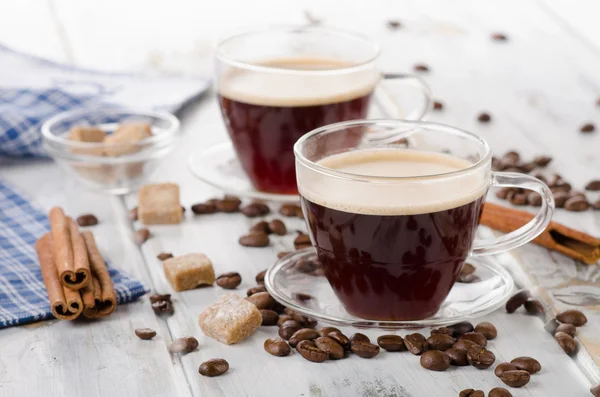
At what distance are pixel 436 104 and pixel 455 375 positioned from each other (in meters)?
1.39

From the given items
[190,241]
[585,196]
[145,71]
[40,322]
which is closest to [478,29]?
[145,71]

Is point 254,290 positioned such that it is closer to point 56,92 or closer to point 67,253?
point 67,253

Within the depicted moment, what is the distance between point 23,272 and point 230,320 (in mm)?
502

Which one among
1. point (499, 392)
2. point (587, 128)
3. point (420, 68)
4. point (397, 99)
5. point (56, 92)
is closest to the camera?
point (499, 392)

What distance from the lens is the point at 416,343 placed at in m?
1.54

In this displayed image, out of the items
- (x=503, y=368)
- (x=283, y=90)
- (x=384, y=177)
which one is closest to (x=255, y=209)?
(x=283, y=90)

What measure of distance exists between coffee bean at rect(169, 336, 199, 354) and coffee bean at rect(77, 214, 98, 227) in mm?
604

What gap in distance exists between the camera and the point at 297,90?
2.07 m

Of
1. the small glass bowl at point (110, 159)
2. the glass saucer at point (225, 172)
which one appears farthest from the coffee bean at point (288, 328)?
the small glass bowl at point (110, 159)

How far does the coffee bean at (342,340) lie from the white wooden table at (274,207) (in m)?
0.02

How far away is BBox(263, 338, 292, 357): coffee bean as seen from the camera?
60.6 inches

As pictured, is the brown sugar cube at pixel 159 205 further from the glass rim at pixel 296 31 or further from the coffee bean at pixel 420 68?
the coffee bean at pixel 420 68

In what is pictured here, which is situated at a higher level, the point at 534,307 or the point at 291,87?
the point at 291,87

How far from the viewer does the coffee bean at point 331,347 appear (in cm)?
152
